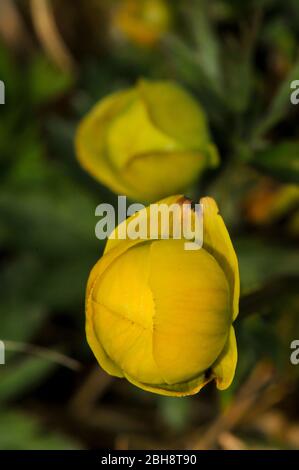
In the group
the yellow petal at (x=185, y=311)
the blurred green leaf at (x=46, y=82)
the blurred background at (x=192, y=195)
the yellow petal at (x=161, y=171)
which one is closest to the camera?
the yellow petal at (x=185, y=311)

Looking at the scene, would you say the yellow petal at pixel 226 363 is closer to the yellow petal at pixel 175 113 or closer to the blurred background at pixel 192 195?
the blurred background at pixel 192 195

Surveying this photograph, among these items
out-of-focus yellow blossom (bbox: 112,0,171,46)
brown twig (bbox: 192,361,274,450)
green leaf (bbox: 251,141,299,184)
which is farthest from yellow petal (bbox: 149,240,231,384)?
out-of-focus yellow blossom (bbox: 112,0,171,46)

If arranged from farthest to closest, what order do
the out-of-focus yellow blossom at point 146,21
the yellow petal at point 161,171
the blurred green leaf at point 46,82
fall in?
the blurred green leaf at point 46,82, the out-of-focus yellow blossom at point 146,21, the yellow petal at point 161,171

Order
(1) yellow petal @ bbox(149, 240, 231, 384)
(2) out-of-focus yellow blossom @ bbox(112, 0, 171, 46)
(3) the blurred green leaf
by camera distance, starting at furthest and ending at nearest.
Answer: (3) the blurred green leaf < (2) out-of-focus yellow blossom @ bbox(112, 0, 171, 46) < (1) yellow petal @ bbox(149, 240, 231, 384)

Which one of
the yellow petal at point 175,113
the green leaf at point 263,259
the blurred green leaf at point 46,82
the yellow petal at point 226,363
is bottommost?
the yellow petal at point 226,363

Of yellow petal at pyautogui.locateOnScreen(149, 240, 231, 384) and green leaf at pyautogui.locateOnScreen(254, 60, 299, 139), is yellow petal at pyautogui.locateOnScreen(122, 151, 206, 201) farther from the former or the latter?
yellow petal at pyautogui.locateOnScreen(149, 240, 231, 384)

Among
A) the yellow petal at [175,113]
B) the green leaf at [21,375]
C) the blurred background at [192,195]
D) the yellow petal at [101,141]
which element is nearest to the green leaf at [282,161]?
the blurred background at [192,195]

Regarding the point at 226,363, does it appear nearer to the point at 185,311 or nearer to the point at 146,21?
the point at 185,311
